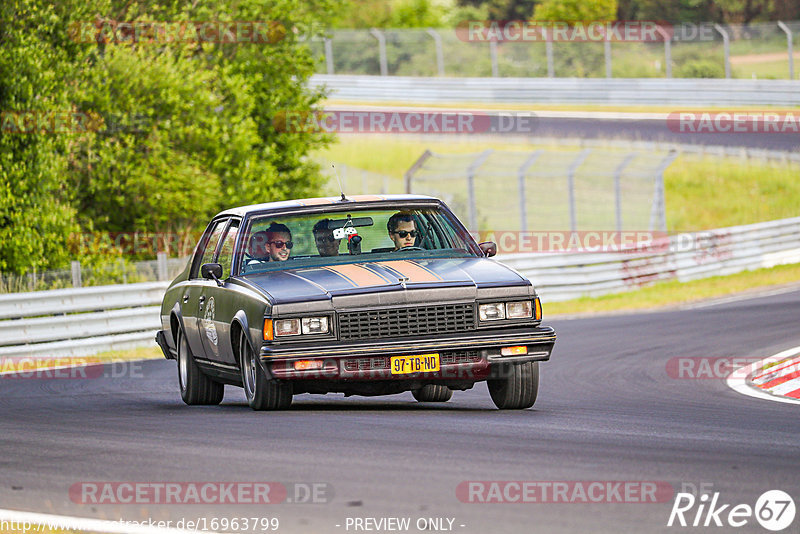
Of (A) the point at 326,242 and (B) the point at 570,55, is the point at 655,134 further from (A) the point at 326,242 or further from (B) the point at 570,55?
(A) the point at 326,242

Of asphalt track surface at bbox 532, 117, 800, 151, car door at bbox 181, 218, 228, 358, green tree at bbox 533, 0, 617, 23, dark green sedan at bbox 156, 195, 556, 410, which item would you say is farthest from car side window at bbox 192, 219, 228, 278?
green tree at bbox 533, 0, 617, 23

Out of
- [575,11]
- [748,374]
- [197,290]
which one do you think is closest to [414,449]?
[197,290]

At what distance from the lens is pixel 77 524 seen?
244 inches

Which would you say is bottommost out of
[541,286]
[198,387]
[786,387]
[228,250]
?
[541,286]

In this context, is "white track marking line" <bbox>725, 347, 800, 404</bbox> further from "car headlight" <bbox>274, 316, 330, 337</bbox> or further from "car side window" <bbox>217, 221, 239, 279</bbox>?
"car side window" <bbox>217, 221, 239, 279</bbox>

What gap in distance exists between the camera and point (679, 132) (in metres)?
41.8

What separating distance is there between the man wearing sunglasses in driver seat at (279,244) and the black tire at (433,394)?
176 centimetres

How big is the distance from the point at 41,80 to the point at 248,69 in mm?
8196

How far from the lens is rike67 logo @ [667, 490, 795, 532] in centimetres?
586

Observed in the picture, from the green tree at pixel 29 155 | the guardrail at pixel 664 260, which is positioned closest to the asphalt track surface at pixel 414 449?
the guardrail at pixel 664 260

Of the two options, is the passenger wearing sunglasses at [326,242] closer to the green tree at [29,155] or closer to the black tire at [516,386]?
the black tire at [516,386]

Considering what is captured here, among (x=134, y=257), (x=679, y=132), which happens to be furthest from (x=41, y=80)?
(x=679, y=132)

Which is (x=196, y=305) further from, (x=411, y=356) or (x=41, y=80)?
(x=41, y=80)

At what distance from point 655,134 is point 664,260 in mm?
15574
